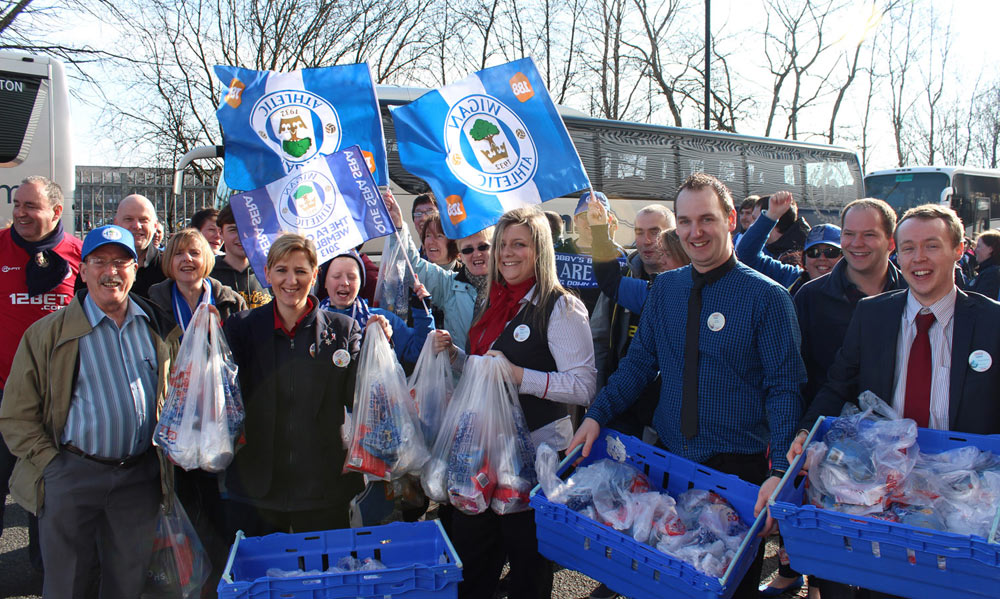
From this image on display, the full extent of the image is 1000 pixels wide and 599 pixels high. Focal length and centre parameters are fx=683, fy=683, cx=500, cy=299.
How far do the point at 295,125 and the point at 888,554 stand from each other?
12.7ft

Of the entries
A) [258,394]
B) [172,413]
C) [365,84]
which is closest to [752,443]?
[258,394]

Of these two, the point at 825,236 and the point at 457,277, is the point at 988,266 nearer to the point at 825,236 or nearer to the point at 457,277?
the point at 825,236

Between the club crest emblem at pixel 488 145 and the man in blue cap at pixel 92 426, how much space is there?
1.96 metres

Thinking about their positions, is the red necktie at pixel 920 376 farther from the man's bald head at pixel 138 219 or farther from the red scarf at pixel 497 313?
the man's bald head at pixel 138 219

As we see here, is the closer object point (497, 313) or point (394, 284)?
point (497, 313)

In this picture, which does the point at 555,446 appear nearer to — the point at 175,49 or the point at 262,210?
the point at 262,210

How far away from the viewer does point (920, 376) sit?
251 centimetres

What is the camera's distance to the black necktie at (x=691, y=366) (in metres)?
2.70

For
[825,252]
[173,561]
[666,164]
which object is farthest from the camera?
[666,164]

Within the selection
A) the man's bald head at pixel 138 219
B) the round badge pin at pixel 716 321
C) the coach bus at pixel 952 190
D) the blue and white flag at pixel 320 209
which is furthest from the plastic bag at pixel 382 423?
the coach bus at pixel 952 190

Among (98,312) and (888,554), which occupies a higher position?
(98,312)

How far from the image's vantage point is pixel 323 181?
379 cm

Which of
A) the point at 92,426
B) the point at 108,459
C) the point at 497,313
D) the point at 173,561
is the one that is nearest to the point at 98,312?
the point at 92,426

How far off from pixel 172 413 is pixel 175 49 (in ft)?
61.3
